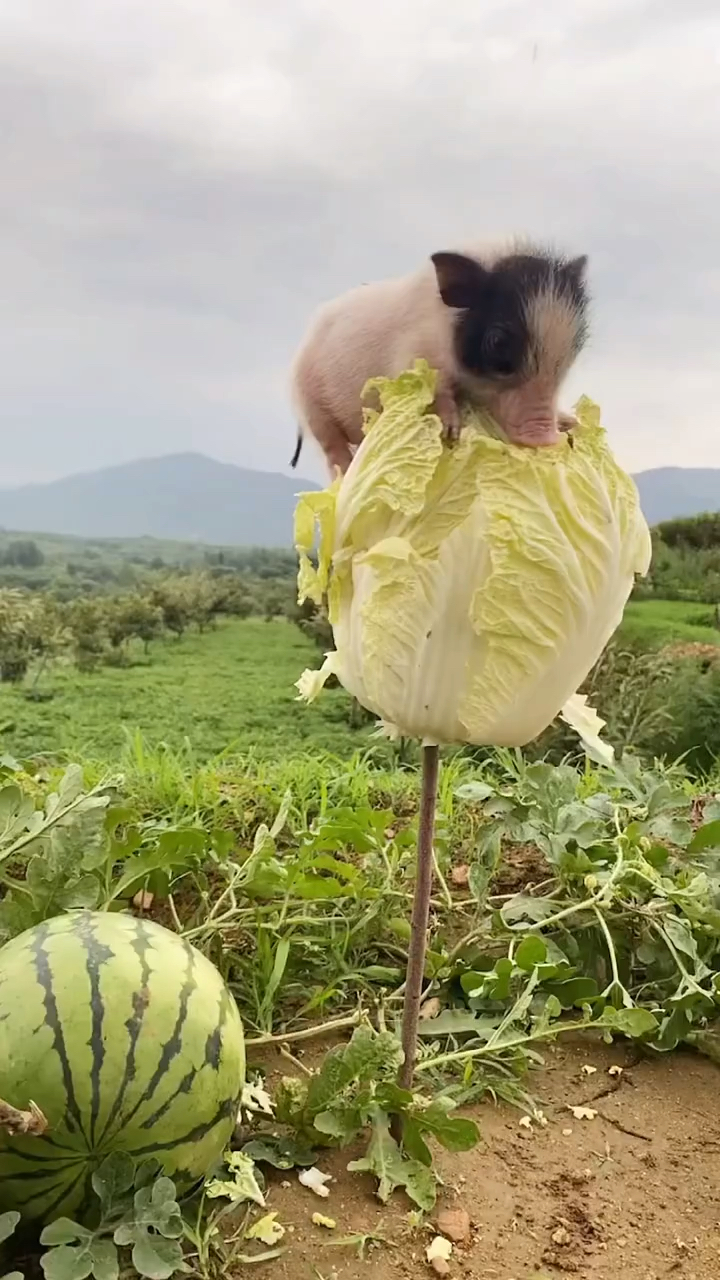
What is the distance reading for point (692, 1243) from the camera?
905mm

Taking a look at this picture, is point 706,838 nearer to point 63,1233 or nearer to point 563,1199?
point 563,1199

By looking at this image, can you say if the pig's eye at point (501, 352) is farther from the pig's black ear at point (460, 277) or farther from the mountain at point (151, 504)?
the mountain at point (151, 504)

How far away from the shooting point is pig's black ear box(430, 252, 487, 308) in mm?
708

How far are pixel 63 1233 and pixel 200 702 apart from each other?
6.49ft

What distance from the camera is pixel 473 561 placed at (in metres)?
0.74

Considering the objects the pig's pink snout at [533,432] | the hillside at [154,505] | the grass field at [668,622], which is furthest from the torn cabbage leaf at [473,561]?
the hillside at [154,505]

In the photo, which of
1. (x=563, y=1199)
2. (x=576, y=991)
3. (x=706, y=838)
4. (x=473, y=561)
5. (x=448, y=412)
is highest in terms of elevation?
(x=448, y=412)

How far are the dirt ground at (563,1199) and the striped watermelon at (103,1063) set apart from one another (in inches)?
5.0

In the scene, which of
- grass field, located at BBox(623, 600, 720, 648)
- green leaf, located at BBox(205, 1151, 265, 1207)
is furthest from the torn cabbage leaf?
grass field, located at BBox(623, 600, 720, 648)

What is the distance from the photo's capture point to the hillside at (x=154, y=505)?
10.2 feet

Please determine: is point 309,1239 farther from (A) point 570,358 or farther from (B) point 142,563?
(B) point 142,563

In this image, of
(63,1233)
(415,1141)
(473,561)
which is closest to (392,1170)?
(415,1141)

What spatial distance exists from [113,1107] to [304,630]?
2.04 metres

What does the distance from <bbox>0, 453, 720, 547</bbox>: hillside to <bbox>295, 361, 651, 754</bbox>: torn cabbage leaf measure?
7.19ft
